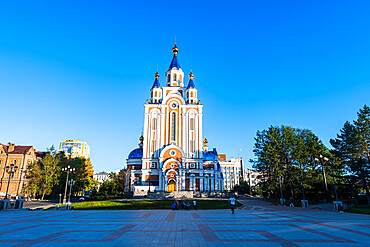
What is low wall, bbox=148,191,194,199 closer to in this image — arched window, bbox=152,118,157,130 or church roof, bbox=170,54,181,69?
arched window, bbox=152,118,157,130

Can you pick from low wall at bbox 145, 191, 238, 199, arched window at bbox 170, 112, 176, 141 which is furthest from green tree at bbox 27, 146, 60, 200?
arched window at bbox 170, 112, 176, 141

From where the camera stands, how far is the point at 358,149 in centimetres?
2712

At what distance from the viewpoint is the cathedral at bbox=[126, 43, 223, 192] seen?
46531 mm

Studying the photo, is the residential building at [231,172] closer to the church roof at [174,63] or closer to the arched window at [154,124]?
the church roof at [174,63]

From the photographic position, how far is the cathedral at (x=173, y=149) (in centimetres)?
4653

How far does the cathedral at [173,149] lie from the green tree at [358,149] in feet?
83.9

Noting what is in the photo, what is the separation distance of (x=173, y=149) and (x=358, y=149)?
30.8 metres

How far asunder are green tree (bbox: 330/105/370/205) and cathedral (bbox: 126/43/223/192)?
2557 cm

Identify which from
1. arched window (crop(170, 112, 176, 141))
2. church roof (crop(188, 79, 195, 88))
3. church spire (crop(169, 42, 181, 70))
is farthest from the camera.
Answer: church spire (crop(169, 42, 181, 70))

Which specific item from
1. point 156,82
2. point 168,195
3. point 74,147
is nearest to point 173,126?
point 156,82

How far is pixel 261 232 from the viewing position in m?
8.78

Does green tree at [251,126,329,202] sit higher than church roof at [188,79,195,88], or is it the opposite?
church roof at [188,79,195,88]

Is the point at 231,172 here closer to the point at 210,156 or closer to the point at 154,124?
the point at 210,156

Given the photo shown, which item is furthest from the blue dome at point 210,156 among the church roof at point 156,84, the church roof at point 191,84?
the church roof at point 156,84
